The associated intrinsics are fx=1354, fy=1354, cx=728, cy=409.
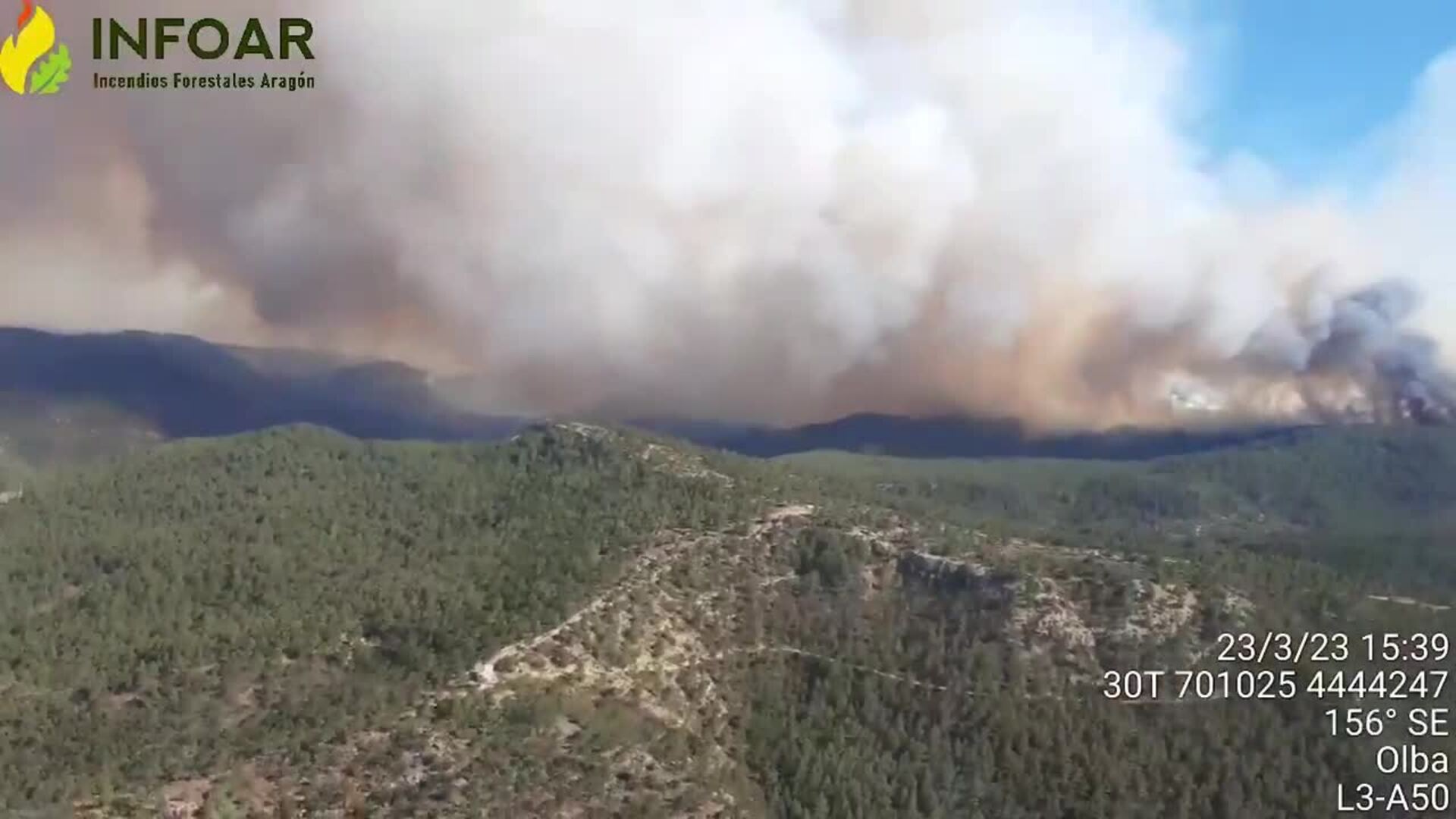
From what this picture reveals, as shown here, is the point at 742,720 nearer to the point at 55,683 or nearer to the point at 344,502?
the point at 55,683

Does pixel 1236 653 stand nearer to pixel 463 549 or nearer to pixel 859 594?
pixel 859 594

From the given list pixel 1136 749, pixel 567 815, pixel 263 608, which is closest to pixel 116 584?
pixel 263 608

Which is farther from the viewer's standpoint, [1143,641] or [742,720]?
[1143,641]

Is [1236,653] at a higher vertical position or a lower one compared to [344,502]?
lower

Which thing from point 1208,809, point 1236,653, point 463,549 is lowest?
point 1208,809

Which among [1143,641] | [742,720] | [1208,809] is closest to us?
[1208,809]

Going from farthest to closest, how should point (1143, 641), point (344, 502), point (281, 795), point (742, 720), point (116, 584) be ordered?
1. point (344, 502)
2. point (116, 584)
3. point (1143, 641)
4. point (742, 720)
5. point (281, 795)

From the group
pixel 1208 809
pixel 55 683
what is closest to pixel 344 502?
pixel 55 683
